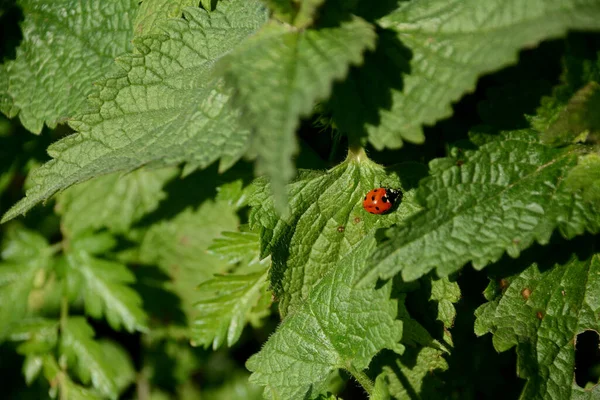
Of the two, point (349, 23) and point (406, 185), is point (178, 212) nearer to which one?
point (406, 185)

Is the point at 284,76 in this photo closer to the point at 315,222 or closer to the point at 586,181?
the point at 315,222

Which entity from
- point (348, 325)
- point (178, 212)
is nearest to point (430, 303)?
point (348, 325)

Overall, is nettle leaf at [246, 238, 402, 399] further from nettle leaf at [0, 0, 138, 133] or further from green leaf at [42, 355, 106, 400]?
green leaf at [42, 355, 106, 400]

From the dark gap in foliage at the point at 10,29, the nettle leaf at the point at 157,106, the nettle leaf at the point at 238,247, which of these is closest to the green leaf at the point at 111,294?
the nettle leaf at the point at 238,247

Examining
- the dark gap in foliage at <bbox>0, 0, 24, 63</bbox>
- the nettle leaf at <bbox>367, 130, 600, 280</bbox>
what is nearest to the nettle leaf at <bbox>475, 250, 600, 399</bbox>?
the nettle leaf at <bbox>367, 130, 600, 280</bbox>

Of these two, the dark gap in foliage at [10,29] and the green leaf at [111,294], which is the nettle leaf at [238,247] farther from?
the dark gap in foliage at [10,29]

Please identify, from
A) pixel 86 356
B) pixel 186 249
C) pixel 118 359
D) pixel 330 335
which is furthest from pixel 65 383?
pixel 330 335
